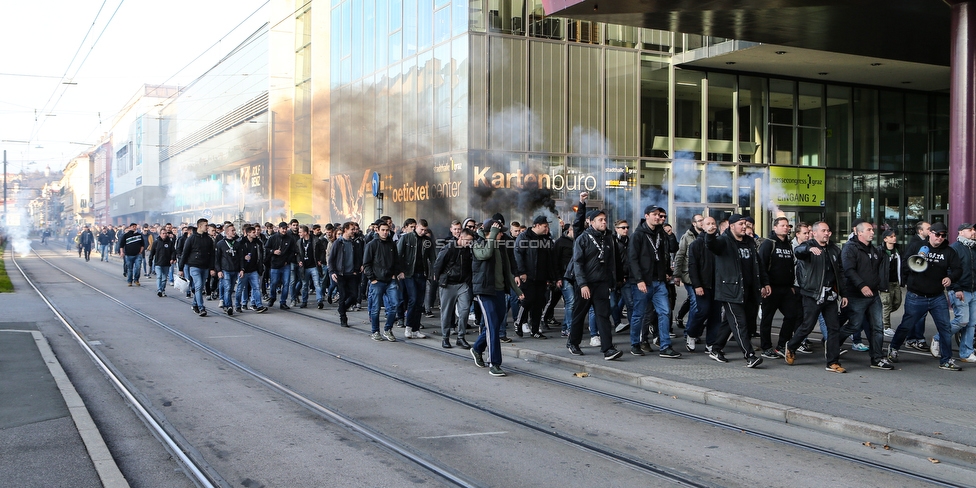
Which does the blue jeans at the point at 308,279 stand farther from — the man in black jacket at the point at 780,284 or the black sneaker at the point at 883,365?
the black sneaker at the point at 883,365

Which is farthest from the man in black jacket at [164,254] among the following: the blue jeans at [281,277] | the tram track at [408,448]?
the tram track at [408,448]

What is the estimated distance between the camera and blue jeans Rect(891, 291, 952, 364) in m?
9.06

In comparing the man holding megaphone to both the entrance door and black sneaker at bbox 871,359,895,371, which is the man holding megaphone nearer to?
black sneaker at bbox 871,359,895,371

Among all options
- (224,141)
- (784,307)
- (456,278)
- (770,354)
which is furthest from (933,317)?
(224,141)

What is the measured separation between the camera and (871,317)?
9.18m

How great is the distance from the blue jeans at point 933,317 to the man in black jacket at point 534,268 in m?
4.66

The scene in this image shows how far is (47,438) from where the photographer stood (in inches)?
230

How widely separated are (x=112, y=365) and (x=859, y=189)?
2556 centimetres

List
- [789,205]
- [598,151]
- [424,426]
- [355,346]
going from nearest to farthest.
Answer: [424,426], [355,346], [598,151], [789,205]

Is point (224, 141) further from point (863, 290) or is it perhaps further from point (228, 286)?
point (863, 290)

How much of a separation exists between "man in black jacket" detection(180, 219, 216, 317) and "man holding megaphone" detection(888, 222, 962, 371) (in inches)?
453

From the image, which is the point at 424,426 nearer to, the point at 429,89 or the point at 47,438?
the point at 47,438

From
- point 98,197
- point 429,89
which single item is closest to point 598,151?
point 429,89

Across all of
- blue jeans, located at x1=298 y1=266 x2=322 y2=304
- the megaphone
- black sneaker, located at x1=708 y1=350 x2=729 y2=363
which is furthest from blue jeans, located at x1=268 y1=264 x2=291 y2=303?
the megaphone
